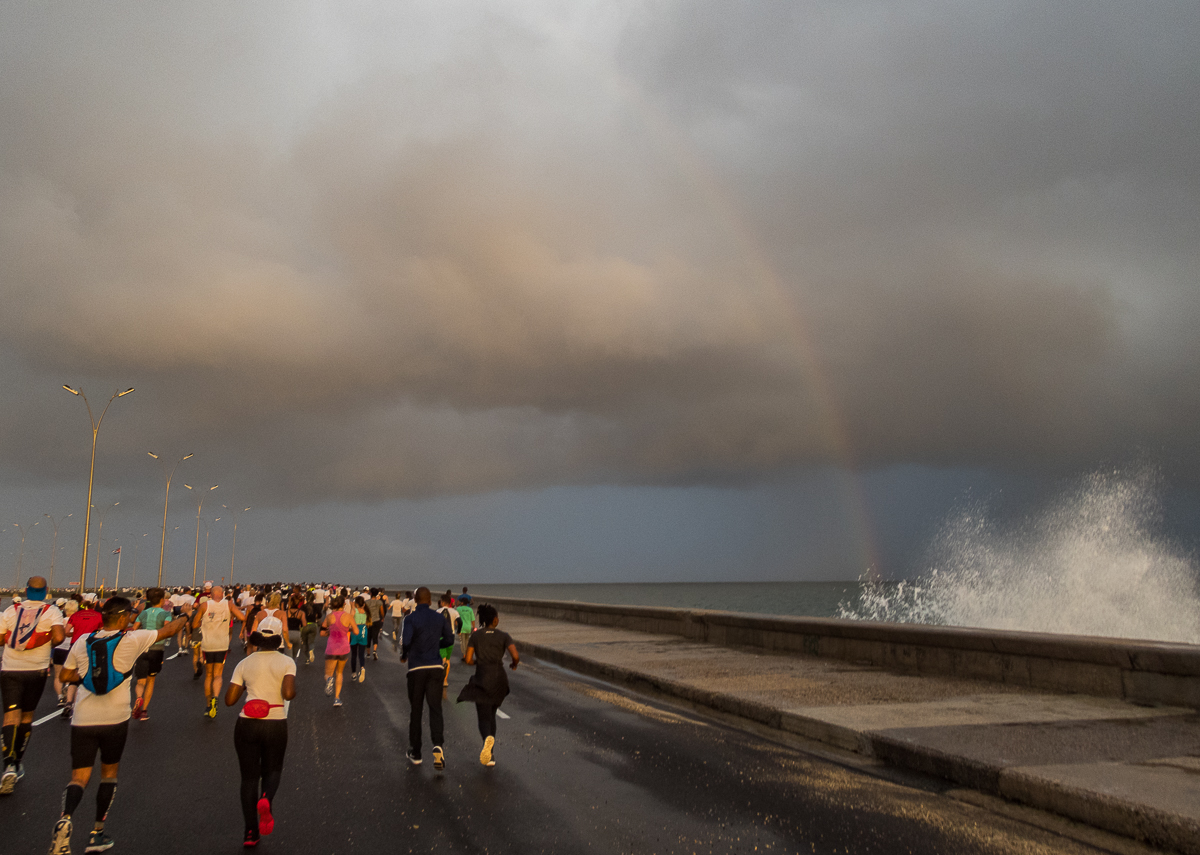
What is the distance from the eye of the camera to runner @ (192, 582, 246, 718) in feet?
43.0

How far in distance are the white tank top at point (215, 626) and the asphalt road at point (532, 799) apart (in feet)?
7.10

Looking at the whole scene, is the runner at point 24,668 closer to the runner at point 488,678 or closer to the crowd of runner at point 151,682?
the crowd of runner at point 151,682

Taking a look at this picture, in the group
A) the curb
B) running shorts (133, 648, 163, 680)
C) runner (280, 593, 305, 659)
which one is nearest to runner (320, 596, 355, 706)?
runner (280, 593, 305, 659)

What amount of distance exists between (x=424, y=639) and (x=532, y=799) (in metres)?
2.85

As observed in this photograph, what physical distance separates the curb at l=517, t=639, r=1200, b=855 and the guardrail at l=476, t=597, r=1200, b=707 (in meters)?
3.90

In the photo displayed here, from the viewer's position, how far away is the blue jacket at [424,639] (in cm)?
950

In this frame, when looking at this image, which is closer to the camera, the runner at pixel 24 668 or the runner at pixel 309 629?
the runner at pixel 24 668

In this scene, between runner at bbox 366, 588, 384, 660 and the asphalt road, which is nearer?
the asphalt road

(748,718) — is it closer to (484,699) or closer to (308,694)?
(484,699)

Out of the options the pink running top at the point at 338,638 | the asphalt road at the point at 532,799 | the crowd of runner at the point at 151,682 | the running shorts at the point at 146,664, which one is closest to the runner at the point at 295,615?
the pink running top at the point at 338,638

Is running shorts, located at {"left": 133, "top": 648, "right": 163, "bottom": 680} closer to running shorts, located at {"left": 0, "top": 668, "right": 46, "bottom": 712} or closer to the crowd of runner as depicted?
the crowd of runner

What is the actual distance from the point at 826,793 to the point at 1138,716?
4.62 metres

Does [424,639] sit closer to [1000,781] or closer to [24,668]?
[24,668]

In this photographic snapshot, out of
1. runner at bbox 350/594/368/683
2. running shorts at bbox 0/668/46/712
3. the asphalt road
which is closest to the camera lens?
the asphalt road
